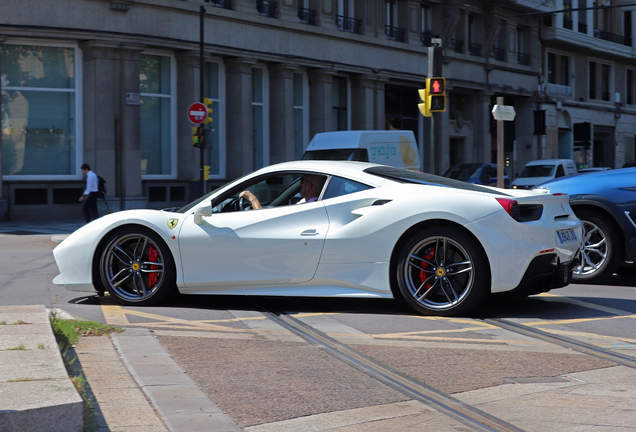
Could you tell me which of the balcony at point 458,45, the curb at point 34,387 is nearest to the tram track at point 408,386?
the curb at point 34,387

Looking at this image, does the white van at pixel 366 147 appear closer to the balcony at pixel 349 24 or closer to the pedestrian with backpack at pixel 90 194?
the pedestrian with backpack at pixel 90 194

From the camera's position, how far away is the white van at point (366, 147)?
21.4 metres

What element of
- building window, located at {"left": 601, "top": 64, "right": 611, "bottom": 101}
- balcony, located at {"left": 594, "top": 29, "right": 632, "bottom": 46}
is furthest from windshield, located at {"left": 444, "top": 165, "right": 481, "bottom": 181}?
building window, located at {"left": 601, "top": 64, "right": 611, "bottom": 101}

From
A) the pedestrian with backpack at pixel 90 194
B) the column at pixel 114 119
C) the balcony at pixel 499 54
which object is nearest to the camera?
the pedestrian with backpack at pixel 90 194

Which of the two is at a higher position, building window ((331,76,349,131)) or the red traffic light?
building window ((331,76,349,131))

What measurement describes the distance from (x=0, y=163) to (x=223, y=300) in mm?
17166

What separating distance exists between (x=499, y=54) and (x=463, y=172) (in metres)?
15.2

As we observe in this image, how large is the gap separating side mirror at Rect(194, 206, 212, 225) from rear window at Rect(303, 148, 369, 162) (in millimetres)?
14220

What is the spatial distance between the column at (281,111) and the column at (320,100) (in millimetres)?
1425

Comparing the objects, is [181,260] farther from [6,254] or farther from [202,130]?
[202,130]

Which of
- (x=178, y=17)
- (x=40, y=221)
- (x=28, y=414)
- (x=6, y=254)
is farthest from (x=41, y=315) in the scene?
(x=178, y=17)

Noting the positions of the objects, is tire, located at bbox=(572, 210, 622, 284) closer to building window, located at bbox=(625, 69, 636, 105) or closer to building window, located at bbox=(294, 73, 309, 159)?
building window, located at bbox=(294, 73, 309, 159)

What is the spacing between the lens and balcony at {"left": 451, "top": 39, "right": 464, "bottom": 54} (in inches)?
1473

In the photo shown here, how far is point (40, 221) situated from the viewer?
75.0 ft
